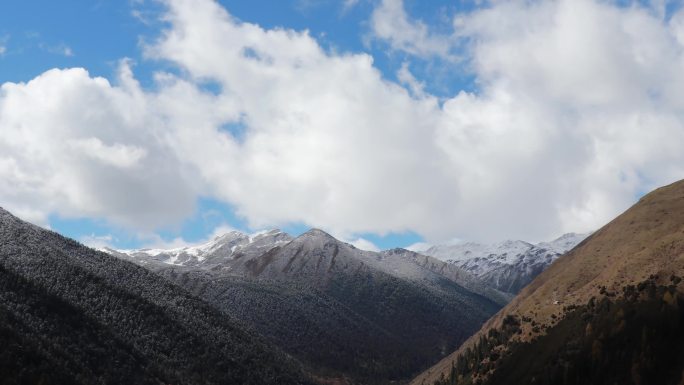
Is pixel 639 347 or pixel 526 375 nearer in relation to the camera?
pixel 639 347

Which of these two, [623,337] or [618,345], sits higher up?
[623,337]

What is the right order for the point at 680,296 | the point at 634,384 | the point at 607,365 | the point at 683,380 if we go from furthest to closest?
the point at 680,296 < the point at 607,365 < the point at 634,384 < the point at 683,380

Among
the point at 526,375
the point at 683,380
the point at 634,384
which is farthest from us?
the point at 526,375

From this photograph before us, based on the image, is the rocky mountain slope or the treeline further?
the rocky mountain slope

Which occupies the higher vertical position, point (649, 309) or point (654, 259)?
point (654, 259)

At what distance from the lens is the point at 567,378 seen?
15362 cm

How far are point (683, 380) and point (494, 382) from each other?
7065 cm

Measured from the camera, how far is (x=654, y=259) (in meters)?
193

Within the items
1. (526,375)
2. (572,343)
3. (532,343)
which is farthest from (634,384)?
(532,343)

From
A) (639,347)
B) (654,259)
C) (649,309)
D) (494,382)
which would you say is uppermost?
(654,259)

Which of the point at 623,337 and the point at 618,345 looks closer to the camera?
the point at 618,345

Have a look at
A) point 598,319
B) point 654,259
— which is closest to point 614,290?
point 654,259

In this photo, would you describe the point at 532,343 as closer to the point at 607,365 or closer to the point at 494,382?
the point at 494,382

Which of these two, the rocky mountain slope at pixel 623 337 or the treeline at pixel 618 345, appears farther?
the rocky mountain slope at pixel 623 337
